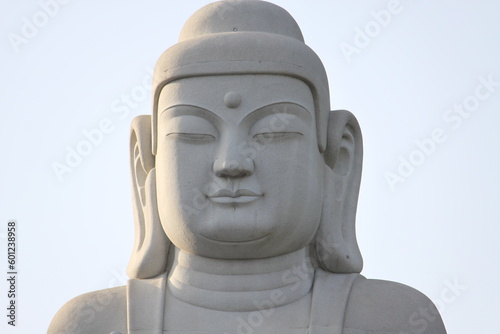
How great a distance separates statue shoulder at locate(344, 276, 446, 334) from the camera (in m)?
8.58

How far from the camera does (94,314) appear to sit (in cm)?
891

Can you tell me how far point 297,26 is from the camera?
31.1 ft

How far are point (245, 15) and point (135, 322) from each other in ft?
8.61

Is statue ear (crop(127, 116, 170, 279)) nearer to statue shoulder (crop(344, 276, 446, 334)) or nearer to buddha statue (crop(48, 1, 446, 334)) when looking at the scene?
buddha statue (crop(48, 1, 446, 334))

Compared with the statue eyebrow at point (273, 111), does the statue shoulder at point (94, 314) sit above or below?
below

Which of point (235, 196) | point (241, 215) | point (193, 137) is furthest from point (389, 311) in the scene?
point (193, 137)

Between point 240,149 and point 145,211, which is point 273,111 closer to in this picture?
point 240,149

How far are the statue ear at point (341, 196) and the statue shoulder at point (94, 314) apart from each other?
5.48 ft

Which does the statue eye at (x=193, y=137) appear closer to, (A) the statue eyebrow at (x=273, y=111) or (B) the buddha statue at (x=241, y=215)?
(B) the buddha statue at (x=241, y=215)

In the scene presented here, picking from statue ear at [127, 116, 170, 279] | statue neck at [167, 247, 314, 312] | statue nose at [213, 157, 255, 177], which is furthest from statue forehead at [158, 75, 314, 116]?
statue neck at [167, 247, 314, 312]

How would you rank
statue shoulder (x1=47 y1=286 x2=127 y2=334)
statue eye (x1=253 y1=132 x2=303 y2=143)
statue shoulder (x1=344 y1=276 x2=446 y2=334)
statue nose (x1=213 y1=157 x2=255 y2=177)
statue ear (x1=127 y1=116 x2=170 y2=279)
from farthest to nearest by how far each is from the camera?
statue ear (x1=127 y1=116 x2=170 y2=279) → statue shoulder (x1=47 y1=286 x2=127 y2=334) → statue eye (x1=253 y1=132 x2=303 y2=143) → statue shoulder (x1=344 y1=276 x2=446 y2=334) → statue nose (x1=213 y1=157 x2=255 y2=177)

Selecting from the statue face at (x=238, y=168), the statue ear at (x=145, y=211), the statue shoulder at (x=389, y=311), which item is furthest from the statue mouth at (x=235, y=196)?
the statue shoulder at (x=389, y=311)

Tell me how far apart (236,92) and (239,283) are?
1.49m

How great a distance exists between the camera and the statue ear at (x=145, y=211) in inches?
357
